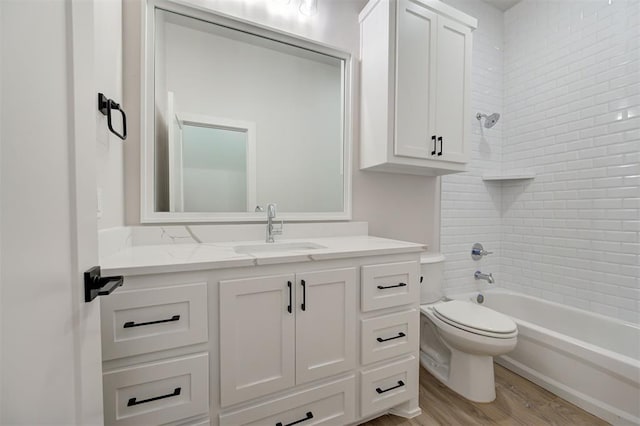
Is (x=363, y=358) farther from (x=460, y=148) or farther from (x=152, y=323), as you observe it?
(x=460, y=148)

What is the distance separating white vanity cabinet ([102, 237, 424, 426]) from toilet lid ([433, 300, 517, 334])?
372 mm

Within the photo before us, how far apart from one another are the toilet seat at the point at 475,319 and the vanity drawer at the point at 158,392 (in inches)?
53.6

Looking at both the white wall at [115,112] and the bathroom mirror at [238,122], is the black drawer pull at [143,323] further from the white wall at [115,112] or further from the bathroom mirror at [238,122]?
the bathroom mirror at [238,122]

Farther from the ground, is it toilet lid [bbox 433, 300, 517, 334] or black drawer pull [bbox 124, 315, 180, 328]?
black drawer pull [bbox 124, 315, 180, 328]

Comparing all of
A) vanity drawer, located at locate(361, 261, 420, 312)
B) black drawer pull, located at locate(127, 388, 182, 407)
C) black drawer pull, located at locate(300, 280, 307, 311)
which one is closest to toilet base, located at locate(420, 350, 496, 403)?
vanity drawer, located at locate(361, 261, 420, 312)

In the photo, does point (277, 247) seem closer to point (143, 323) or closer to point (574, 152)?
point (143, 323)

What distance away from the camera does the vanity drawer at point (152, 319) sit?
0.85 meters

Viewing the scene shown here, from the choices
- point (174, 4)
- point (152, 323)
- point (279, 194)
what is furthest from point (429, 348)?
point (174, 4)

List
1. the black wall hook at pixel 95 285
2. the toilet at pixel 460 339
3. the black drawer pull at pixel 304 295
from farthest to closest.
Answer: the toilet at pixel 460 339 → the black drawer pull at pixel 304 295 → the black wall hook at pixel 95 285

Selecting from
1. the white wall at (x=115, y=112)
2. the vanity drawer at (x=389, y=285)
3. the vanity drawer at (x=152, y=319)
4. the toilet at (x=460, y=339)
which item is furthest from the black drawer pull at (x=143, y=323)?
the toilet at (x=460, y=339)

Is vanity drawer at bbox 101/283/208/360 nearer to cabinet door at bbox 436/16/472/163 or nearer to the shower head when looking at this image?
cabinet door at bbox 436/16/472/163

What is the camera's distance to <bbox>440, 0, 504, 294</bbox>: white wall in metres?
2.29

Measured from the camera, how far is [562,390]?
1.62 m

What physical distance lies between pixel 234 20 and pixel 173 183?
98 cm
